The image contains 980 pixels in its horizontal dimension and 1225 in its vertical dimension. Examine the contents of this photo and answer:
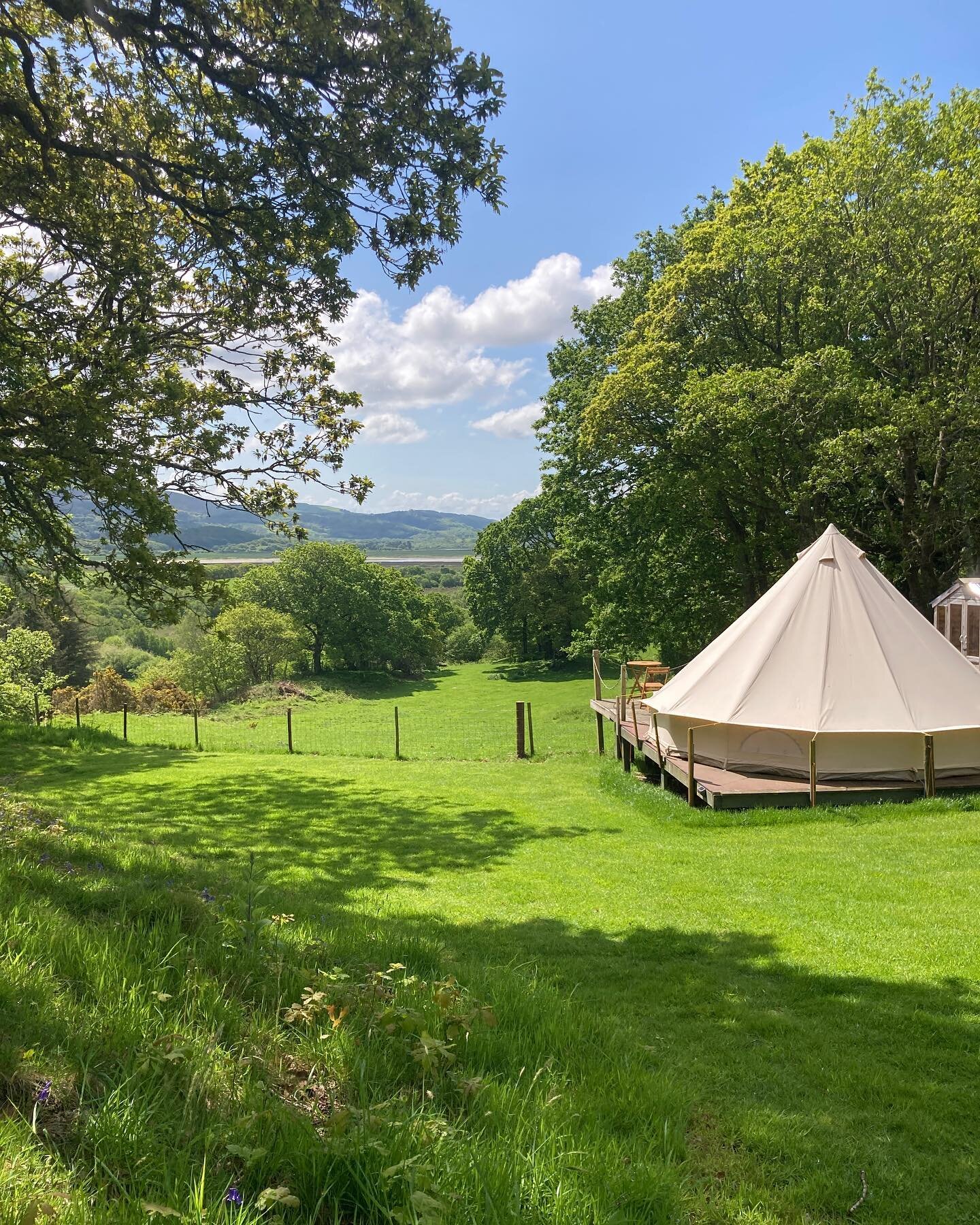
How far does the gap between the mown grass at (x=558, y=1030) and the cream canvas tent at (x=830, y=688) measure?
265 cm

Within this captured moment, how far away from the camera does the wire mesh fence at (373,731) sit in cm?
2284

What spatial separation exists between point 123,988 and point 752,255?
2263 cm

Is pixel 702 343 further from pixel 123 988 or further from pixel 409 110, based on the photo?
pixel 123 988

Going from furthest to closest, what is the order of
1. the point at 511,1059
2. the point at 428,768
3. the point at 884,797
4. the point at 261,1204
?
the point at 428,768, the point at 884,797, the point at 511,1059, the point at 261,1204

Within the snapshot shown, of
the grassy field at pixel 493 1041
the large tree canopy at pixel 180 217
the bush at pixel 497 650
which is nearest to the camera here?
the grassy field at pixel 493 1041

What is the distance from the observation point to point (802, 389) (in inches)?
716

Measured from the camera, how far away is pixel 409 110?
702 cm

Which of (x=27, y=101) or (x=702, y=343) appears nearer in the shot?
(x=27, y=101)

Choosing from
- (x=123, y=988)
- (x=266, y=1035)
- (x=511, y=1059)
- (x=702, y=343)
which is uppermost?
(x=702, y=343)

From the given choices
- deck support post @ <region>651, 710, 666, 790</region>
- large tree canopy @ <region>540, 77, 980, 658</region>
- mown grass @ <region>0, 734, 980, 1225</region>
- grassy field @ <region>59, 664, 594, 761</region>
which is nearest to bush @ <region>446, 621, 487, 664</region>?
grassy field @ <region>59, 664, 594, 761</region>

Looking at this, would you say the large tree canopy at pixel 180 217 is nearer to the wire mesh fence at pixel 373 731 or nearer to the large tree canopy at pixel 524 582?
the wire mesh fence at pixel 373 731

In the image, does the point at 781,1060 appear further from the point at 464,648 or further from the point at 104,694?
the point at 464,648

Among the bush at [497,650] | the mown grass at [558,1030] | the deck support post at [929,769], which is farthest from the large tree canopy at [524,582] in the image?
the mown grass at [558,1030]

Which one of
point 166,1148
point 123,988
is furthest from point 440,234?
point 166,1148
